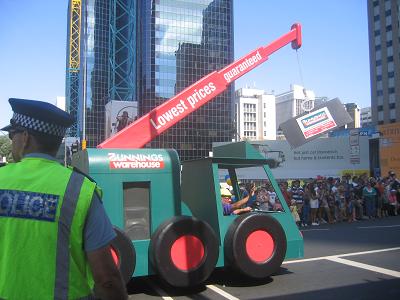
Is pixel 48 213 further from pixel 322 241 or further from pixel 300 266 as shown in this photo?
pixel 322 241

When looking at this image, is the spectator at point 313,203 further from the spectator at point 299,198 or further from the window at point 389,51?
the window at point 389,51

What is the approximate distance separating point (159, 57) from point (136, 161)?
8746 centimetres

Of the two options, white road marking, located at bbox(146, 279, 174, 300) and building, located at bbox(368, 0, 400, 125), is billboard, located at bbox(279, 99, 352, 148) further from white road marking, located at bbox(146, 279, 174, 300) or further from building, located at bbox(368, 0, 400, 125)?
building, located at bbox(368, 0, 400, 125)

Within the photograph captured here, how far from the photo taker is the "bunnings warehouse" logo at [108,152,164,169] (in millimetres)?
6336

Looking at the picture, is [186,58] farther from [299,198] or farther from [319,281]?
[319,281]

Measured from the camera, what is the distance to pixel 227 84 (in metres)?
9.72

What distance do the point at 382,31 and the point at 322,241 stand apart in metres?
99.1

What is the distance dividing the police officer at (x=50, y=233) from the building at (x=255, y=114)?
161 m

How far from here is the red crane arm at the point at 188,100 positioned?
8.28 m

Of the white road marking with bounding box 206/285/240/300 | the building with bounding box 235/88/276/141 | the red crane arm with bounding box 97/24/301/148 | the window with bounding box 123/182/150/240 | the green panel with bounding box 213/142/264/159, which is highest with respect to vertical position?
the building with bounding box 235/88/276/141

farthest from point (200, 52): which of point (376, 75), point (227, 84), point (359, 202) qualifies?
point (227, 84)

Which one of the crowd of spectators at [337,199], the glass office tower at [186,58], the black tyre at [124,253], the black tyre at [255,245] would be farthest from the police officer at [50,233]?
the glass office tower at [186,58]

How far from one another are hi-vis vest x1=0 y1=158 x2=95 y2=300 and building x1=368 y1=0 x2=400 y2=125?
328 ft

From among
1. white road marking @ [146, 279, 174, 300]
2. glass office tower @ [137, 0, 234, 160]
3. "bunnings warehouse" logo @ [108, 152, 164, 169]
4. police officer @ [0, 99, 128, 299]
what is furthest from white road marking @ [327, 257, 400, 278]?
glass office tower @ [137, 0, 234, 160]
